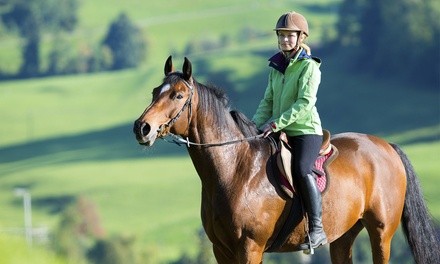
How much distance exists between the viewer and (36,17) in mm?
190750

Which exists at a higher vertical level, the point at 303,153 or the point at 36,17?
the point at 303,153

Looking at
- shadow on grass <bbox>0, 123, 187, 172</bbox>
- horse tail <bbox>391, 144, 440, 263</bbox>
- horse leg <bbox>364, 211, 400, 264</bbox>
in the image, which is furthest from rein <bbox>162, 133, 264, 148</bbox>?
shadow on grass <bbox>0, 123, 187, 172</bbox>

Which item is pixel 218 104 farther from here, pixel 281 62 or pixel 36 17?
pixel 36 17

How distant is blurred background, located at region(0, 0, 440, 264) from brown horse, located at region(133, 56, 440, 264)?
2364 inches

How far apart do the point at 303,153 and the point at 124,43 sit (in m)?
172

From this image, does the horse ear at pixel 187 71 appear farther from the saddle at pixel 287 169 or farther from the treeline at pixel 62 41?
the treeline at pixel 62 41

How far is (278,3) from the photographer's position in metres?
178

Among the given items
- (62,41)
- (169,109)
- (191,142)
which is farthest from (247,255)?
(62,41)

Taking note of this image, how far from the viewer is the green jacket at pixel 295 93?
38.4ft

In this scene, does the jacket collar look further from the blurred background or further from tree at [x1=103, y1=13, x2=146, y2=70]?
tree at [x1=103, y1=13, x2=146, y2=70]

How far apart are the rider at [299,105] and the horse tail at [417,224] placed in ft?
5.59

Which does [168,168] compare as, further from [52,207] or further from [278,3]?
[278,3]

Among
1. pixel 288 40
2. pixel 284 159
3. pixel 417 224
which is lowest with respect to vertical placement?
pixel 417 224

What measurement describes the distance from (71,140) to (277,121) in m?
130
